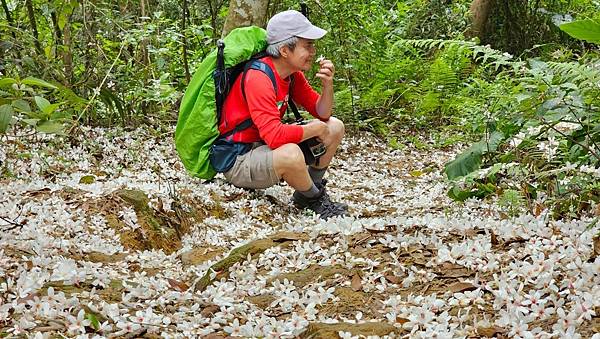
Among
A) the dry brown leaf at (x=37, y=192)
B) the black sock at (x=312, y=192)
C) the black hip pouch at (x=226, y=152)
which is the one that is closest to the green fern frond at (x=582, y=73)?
the black sock at (x=312, y=192)

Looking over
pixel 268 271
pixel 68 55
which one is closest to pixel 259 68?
pixel 268 271

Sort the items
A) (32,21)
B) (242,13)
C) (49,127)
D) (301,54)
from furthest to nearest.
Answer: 1. (32,21)
2. (242,13)
3. (301,54)
4. (49,127)

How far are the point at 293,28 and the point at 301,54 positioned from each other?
239 millimetres

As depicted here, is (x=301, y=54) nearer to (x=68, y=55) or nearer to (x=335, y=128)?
(x=335, y=128)

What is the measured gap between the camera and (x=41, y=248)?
3.81 meters

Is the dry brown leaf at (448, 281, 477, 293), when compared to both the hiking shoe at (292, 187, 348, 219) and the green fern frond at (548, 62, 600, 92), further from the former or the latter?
the hiking shoe at (292, 187, 348, 219)

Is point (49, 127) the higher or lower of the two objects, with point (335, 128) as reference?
higher

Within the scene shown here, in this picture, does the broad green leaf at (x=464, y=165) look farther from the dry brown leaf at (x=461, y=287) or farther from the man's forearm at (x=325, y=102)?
the dry brown leaf at (x=461, y=287)

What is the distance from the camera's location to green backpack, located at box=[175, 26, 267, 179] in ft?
19.7

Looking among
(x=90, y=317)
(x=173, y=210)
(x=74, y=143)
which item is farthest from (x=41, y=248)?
(x=74, y=143)

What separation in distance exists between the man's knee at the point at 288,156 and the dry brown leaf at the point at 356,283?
258 cm

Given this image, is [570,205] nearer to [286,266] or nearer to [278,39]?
[286,266]

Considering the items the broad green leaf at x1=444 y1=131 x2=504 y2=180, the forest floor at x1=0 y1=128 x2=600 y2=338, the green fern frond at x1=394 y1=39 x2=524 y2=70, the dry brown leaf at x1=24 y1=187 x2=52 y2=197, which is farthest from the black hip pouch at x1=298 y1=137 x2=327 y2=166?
the dry brown leaf at x1=24 y1=187 x2=52 y2=197

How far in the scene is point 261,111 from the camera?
226 inches
